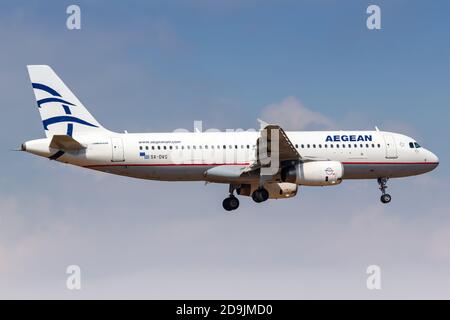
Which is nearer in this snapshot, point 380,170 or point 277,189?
point 380,170

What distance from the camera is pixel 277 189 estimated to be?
235ft

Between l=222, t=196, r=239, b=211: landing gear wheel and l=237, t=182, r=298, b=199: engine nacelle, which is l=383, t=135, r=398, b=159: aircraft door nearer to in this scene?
l=237, t=182, r=298, b=199: engine nacelle

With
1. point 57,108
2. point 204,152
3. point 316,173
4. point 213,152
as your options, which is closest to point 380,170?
point 316,173

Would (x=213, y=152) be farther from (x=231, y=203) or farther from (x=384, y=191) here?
(x=384, y=191)

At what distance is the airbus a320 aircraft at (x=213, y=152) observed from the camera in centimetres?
6675

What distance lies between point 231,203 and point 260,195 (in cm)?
301

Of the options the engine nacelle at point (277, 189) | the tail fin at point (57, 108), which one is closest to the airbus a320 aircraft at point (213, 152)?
the tail fin at point (57, 108)

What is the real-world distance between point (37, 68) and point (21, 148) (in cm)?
642

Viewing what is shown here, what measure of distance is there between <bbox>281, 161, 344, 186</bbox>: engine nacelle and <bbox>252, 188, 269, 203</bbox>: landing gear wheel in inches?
100

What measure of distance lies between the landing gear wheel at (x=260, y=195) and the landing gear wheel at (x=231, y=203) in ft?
7.76

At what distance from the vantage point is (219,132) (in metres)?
69.8

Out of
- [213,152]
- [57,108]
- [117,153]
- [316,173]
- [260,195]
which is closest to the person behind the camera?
[316,173]

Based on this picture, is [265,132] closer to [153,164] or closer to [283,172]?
[283,172]

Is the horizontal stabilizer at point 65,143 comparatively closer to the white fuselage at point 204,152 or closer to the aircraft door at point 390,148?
the white fuselage at point 204,152
